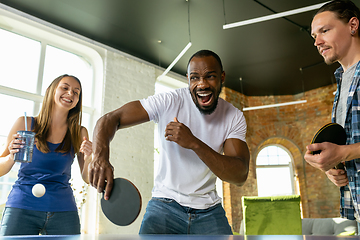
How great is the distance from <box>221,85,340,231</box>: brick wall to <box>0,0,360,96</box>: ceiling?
86 centimetres

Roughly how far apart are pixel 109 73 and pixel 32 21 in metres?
1.41

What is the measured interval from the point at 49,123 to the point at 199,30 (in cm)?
363

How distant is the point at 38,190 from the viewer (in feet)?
5.60

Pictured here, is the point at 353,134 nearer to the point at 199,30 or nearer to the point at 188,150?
the point at 188,150

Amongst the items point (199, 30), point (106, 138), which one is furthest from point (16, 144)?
point (199, 30)

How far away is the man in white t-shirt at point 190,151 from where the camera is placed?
136 cm

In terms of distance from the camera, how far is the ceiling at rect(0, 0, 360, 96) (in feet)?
14.9

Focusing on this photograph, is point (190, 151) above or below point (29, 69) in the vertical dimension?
below

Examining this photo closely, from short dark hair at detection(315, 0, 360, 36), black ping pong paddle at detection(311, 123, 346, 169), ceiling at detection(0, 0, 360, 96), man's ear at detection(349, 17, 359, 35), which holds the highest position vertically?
ceiling at detection(0, 0, 360, 96)

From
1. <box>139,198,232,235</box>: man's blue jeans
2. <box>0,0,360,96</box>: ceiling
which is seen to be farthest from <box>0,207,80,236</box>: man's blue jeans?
<box>0,0,360,96</box>: ceiling

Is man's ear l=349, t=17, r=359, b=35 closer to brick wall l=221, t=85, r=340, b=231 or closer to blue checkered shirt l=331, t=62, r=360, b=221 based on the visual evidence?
blue checkered shirt l=331, t=62, r=360, b=221

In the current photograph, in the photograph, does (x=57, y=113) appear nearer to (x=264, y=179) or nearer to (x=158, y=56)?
(x=158, y=56)

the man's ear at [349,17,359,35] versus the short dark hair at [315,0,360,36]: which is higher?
the short dark hair at [315,0,360,36]

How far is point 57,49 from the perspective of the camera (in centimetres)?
516
